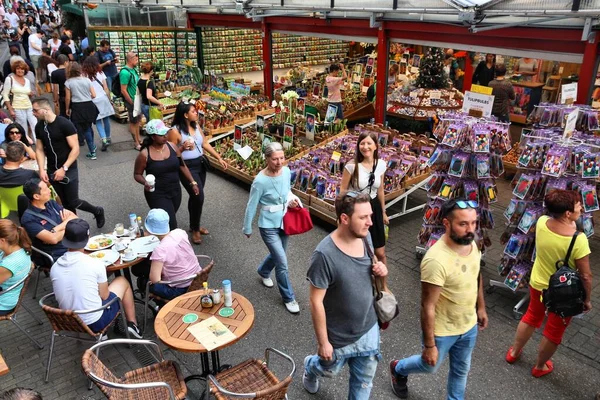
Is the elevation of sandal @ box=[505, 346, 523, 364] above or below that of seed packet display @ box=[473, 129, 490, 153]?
below

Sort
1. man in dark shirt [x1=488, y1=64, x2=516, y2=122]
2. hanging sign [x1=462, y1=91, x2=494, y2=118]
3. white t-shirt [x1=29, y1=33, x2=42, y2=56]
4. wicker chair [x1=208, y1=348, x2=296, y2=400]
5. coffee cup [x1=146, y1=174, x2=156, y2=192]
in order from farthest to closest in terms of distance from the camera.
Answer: white t-shirt [x1=29, y1=33, x2=42, y2=56] < man in dark shirt [x1=488, y1=64, x2=516, y2=122] < hanging sign [x1=462, y1=91, x2=494, y2=118] < coffee cup [x1=146, y1=174, x2=156, y2=192] < wicker chair [x1=208, y1=348, x2=296, y2=400]

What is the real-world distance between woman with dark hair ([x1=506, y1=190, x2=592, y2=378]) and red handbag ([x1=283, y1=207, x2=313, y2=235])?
202cm

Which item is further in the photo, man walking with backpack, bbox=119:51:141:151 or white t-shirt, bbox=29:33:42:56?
white t-shirt, bbox=29:33:42:56

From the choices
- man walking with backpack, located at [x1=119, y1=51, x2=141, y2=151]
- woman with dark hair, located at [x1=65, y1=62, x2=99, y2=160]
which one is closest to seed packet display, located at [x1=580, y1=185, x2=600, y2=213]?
woman with dark hair, located at [x1=65, y1=62, x2=99, y2=160]

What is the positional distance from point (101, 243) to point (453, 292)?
330cm

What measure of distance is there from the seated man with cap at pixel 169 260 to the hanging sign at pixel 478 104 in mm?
3492

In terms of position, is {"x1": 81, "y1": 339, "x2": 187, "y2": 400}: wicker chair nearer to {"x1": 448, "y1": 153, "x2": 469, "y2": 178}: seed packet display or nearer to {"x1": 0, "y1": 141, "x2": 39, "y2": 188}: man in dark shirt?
{"x1": 0, "y1": 141, "x2": 39, "y2": 188}: man in dark shirt

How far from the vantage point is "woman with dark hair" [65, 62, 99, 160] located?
27.6ft

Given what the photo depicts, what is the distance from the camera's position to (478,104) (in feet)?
17.6

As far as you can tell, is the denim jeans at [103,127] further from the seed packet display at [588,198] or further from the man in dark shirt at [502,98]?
the seed packet display at [588,198]

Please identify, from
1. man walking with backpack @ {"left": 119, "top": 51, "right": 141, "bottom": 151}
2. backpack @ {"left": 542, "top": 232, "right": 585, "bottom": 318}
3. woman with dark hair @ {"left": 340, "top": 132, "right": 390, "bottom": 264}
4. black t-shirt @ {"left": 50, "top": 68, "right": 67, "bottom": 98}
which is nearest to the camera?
backpack @ {"left": 542, "top": 232, "right": 585, "bottom": 318}

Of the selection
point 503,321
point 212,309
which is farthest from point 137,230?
point 503,321

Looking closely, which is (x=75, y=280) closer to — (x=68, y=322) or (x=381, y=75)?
(x=68, y=322)

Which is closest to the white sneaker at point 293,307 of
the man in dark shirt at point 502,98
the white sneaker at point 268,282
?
the white sneaker at point 268,282
